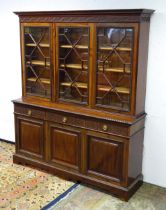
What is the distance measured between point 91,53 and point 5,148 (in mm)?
2075

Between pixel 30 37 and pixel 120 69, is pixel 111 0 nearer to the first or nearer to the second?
pixel 120 69

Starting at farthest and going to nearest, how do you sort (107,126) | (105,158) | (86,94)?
(86,94), (105,158), (107,126)

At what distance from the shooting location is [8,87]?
14.5 feet

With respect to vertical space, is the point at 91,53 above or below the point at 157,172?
above

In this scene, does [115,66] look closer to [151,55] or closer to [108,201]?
[151,55]

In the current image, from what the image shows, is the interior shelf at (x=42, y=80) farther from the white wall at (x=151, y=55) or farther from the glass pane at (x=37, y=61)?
the white wall at (x=151, y=55)

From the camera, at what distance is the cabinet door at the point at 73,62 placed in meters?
3.25

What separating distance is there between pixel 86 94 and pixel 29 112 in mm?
787

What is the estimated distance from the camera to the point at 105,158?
3.21 m

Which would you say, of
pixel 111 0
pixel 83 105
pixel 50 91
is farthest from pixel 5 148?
pixel 111 0

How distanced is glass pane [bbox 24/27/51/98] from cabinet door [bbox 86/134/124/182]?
826 mm

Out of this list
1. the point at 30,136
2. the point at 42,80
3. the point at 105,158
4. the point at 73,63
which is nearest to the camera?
the point at 105,158

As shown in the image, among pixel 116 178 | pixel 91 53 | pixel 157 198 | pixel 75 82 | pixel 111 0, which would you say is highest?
pixel 111 0

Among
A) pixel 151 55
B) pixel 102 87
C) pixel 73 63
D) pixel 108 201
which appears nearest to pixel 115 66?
pixel 102 87
